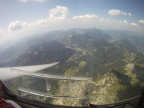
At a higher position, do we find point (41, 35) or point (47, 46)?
point (41, 35)

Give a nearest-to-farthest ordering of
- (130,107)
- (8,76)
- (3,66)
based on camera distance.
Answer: (130,107)
(8,76)
(3,66)

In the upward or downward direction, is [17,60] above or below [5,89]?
above

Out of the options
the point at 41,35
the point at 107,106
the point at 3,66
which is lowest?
the point at 107,106

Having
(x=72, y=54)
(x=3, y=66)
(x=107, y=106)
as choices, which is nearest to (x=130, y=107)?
(x=107, y=106)

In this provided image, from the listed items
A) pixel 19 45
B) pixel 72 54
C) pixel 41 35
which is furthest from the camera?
pixel 72 54

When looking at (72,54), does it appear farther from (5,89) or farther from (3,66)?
(5,89)

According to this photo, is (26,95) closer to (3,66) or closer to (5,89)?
(5,89)

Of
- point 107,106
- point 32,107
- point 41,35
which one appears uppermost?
point 41,35

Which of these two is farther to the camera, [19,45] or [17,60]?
[19,45]

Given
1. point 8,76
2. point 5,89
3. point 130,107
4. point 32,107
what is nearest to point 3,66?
point 8,76
